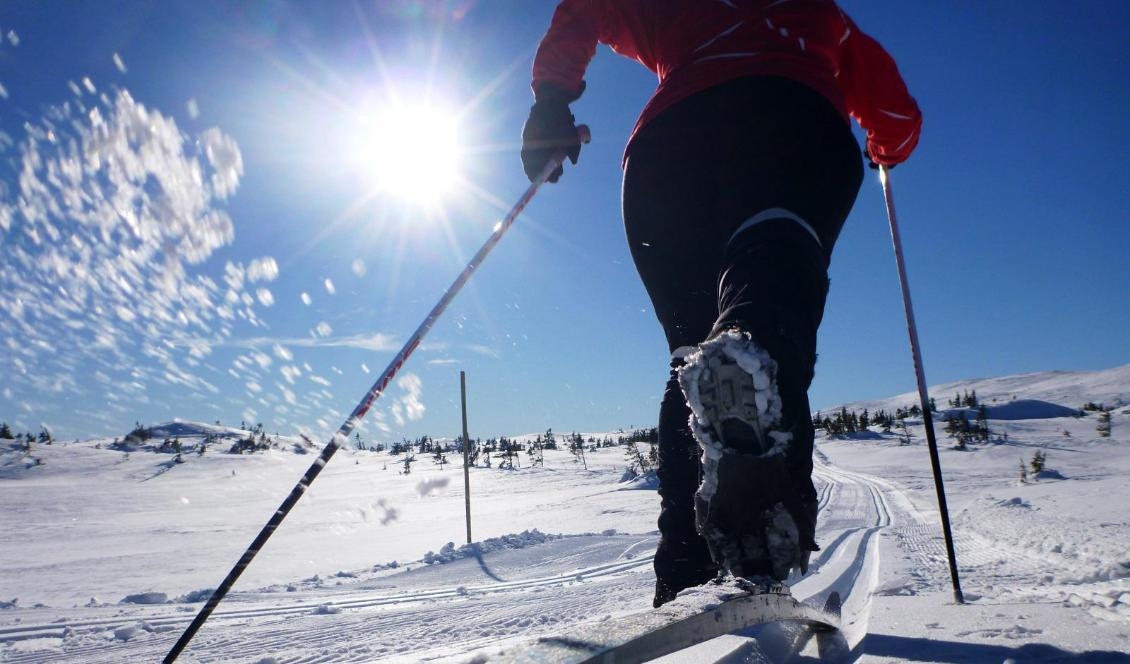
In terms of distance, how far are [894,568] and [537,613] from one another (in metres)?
1.53

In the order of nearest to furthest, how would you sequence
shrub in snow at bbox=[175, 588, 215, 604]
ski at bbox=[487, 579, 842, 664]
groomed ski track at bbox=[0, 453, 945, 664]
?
1. ski at bbox=[487, 579, 842, 664]
2. groomed ski track at bbox=[0, 453, 945, 664]
3. shrub in snow at bbox=[175, 588, 215, 604]

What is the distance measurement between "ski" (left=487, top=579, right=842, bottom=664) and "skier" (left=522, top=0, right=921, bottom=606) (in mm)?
53

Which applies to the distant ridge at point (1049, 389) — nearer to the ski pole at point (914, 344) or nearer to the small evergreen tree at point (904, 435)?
the small evergreen tree at point (904, 435)

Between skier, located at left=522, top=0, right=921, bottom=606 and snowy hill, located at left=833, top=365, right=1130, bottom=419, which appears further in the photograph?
snowy hill, located at left=833, top=365, right=1130, bottom=419

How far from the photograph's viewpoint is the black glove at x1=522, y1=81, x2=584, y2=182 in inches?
57.3

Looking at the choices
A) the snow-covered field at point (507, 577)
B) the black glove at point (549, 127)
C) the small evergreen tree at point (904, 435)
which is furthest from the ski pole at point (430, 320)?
the small evergreen tree at point (904, 435)

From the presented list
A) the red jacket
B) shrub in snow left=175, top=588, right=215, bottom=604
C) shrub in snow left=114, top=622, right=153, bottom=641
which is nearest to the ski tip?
the red jacket

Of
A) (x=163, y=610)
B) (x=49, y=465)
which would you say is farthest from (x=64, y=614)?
(x=49, y=465)

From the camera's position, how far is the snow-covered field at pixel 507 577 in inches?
45.6

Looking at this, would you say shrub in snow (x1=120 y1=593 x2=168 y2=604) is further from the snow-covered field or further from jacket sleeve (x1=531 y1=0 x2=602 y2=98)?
jacket sleeve (x1=531 y1=0 x2=602 y2=98)

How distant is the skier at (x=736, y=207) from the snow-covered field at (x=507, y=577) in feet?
1.25

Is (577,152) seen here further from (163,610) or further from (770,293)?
(163,610)

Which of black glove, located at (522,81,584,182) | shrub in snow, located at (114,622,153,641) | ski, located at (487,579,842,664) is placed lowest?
shrub in snow, located at (114,622,153,641)

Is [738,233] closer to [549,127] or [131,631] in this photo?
[549,127]
